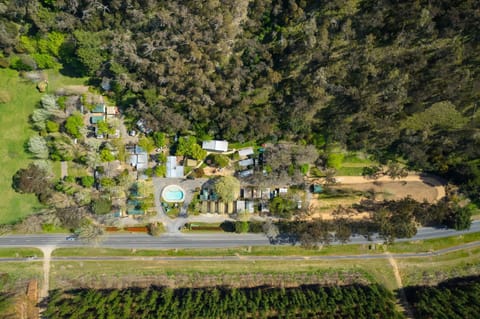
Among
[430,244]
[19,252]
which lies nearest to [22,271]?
[19,252]

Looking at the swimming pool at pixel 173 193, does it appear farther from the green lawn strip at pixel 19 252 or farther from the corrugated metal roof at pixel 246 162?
the green lawn strip at pixel 19 252

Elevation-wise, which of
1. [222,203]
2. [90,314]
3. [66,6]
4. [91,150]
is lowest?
[90,314]

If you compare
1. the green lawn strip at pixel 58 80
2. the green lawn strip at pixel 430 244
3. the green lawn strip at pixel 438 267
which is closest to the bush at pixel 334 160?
the green lawn strip at pixel 430 244

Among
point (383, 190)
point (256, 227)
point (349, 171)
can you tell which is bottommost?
point (256, 227)

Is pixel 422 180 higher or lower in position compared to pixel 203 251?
higher

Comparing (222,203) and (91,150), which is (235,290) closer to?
(222,203)

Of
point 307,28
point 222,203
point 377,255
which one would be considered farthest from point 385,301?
point 307,28

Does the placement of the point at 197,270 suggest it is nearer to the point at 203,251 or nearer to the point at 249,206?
the point at 203,251
